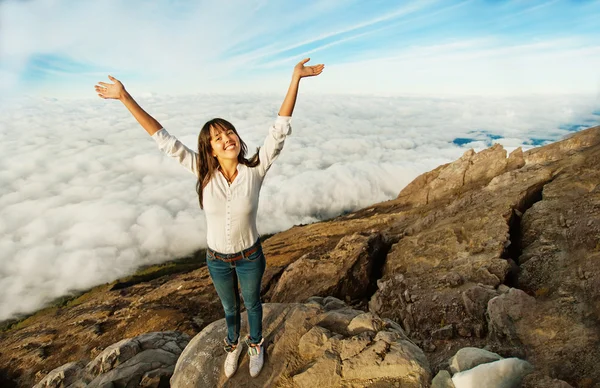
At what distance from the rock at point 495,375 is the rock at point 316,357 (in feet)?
2.45

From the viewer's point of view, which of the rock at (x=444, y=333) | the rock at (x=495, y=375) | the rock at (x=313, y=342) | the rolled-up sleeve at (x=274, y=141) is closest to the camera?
the rolled-up sleeve at (x=274, y=141)

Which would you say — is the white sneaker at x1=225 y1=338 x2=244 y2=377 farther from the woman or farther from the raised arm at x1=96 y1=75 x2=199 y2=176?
the raised arm at x1=96 y1=75 x2=199 y2=176

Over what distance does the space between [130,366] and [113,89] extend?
30.0ft

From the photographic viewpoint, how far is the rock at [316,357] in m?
5.77

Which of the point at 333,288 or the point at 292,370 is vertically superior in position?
the point at 292,370

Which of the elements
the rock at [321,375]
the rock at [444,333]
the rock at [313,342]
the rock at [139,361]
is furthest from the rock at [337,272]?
the rock at [321,375]

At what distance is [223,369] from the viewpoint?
6480 mm

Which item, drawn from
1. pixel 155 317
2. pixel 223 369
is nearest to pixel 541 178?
pixel 223 369

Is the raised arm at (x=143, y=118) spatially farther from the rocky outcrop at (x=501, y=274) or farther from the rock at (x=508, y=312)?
the rock at (x=508, y=312)

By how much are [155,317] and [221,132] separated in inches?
2494

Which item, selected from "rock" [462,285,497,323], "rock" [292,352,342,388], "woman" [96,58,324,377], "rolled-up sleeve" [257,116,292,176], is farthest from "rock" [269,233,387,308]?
"rolled-up sleeve" [257,116,292,176]

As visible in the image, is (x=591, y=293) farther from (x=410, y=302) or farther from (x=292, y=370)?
(x=292, y=370)

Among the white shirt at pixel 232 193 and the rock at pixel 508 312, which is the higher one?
the white shirt at pixel 232 193

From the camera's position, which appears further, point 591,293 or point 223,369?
point 591,293
